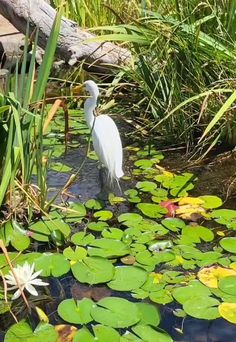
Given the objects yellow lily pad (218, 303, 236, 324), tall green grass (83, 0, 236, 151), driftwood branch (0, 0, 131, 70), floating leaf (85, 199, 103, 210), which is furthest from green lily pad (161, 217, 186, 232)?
driftwood branch (0, 0, 131, 70)

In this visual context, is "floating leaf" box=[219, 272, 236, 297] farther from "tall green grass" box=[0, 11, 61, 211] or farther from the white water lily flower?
"tall green grass" box=[0, 11, 61, 211]

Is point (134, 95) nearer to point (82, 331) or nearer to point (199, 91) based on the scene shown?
point (199, 91)

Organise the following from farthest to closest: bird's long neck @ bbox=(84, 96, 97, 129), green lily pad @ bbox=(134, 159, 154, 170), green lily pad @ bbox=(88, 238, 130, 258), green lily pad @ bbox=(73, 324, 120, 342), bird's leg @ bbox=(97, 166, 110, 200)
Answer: green lily pad @ bbox=(134, 159, 154, 170) < bird's long neck @ bbox=(84, 96, 97, 129) < bird's leg @ bbox=(97, 166, 110, 200) < green lily pad @ bbox=(88, 238, 130, 258) < green lily pad @ bbox=(73, 324, 120, 342)

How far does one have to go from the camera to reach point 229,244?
2.49 metres

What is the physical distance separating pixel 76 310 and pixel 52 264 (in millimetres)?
272

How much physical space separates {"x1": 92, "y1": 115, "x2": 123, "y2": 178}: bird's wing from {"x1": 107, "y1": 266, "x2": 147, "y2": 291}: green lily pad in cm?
74

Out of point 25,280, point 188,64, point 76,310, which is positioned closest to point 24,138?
point 25,280

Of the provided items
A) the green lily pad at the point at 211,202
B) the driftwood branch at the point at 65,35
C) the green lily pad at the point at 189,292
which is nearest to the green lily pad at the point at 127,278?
the green lily pad at the point at 189,292

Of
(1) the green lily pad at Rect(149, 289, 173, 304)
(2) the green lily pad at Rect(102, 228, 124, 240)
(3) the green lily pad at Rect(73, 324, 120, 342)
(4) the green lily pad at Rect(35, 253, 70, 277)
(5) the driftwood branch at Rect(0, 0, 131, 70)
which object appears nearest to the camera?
(3) the green lily pad at Rect(73, 324, 120, 342)

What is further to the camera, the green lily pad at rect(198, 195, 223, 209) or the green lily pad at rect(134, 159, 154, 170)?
the green lily pad at rect(134, 159, 154, 170)

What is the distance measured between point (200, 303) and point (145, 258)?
321 mm

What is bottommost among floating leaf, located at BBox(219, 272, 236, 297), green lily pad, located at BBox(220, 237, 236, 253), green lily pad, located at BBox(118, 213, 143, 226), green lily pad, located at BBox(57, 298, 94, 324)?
green lily pad, located at BBox(220, 237, 236, 253)

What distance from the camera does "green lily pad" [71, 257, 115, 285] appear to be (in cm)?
224

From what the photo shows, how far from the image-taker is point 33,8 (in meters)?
4.31
